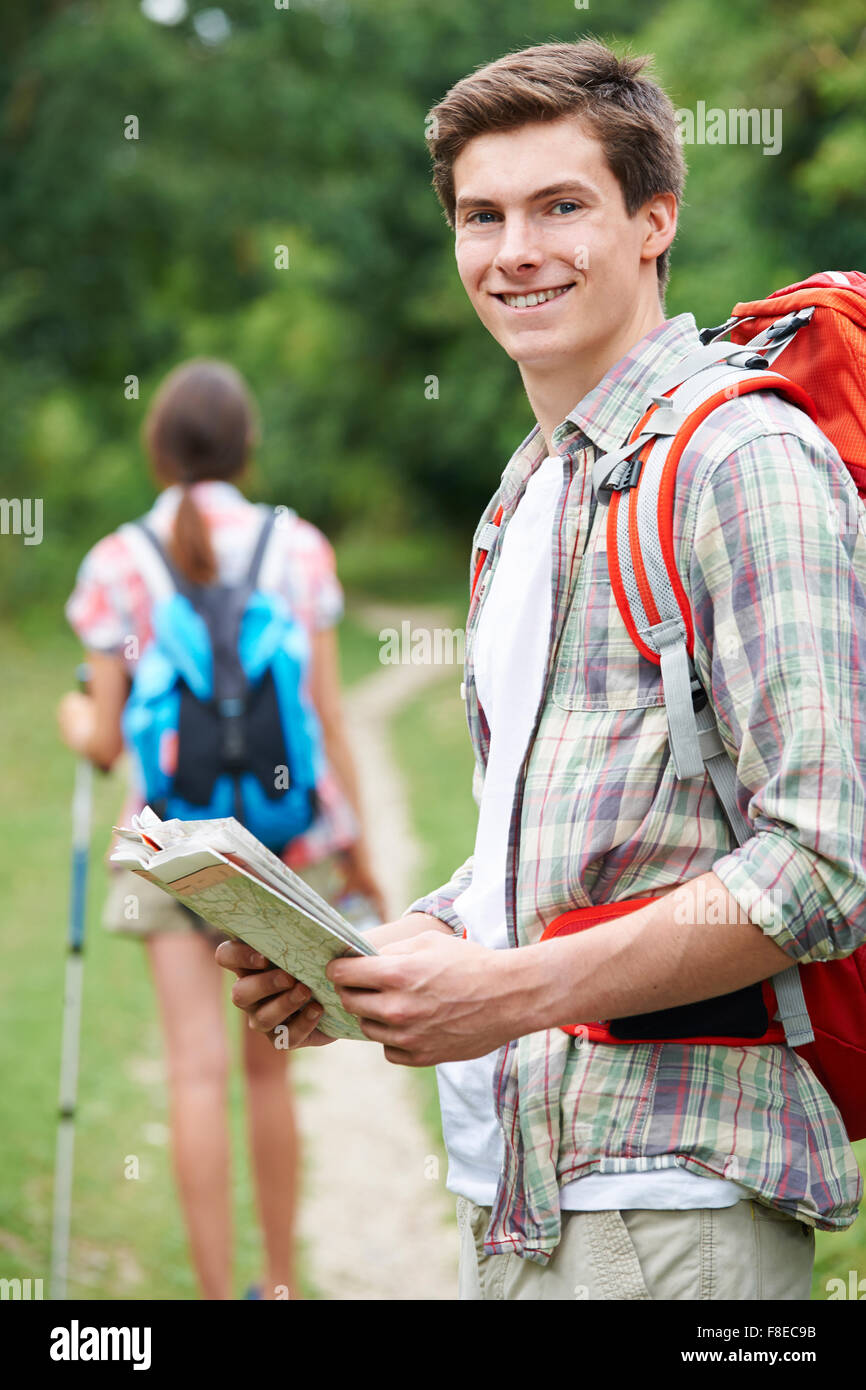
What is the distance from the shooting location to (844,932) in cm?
172

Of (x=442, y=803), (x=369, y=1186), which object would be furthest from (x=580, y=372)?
(x=442, y=803)

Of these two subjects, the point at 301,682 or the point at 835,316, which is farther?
the point at 301,682

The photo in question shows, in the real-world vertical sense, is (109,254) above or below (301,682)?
above

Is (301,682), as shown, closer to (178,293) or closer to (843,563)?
(843,563)

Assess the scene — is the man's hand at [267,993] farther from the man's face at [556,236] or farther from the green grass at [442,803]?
the green grass at [442,803]

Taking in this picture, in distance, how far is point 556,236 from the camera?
2.03 m

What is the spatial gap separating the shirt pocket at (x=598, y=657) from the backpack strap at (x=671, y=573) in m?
0.03

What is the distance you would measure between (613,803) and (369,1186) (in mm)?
4392

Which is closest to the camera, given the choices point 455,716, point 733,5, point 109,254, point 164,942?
point 164,942

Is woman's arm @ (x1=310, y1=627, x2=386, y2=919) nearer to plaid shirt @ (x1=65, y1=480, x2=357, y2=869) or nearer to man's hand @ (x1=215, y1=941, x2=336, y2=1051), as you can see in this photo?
plaid shirt @ (x1=65, y1=480, x2=357, y2=869)

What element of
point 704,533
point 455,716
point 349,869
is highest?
point 455,716

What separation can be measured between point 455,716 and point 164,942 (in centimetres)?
1258

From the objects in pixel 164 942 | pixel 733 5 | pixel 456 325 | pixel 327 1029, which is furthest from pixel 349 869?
pixel 456 325

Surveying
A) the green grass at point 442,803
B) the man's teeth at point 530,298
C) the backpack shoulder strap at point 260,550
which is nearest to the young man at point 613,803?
the man's teeth at point 530,298
